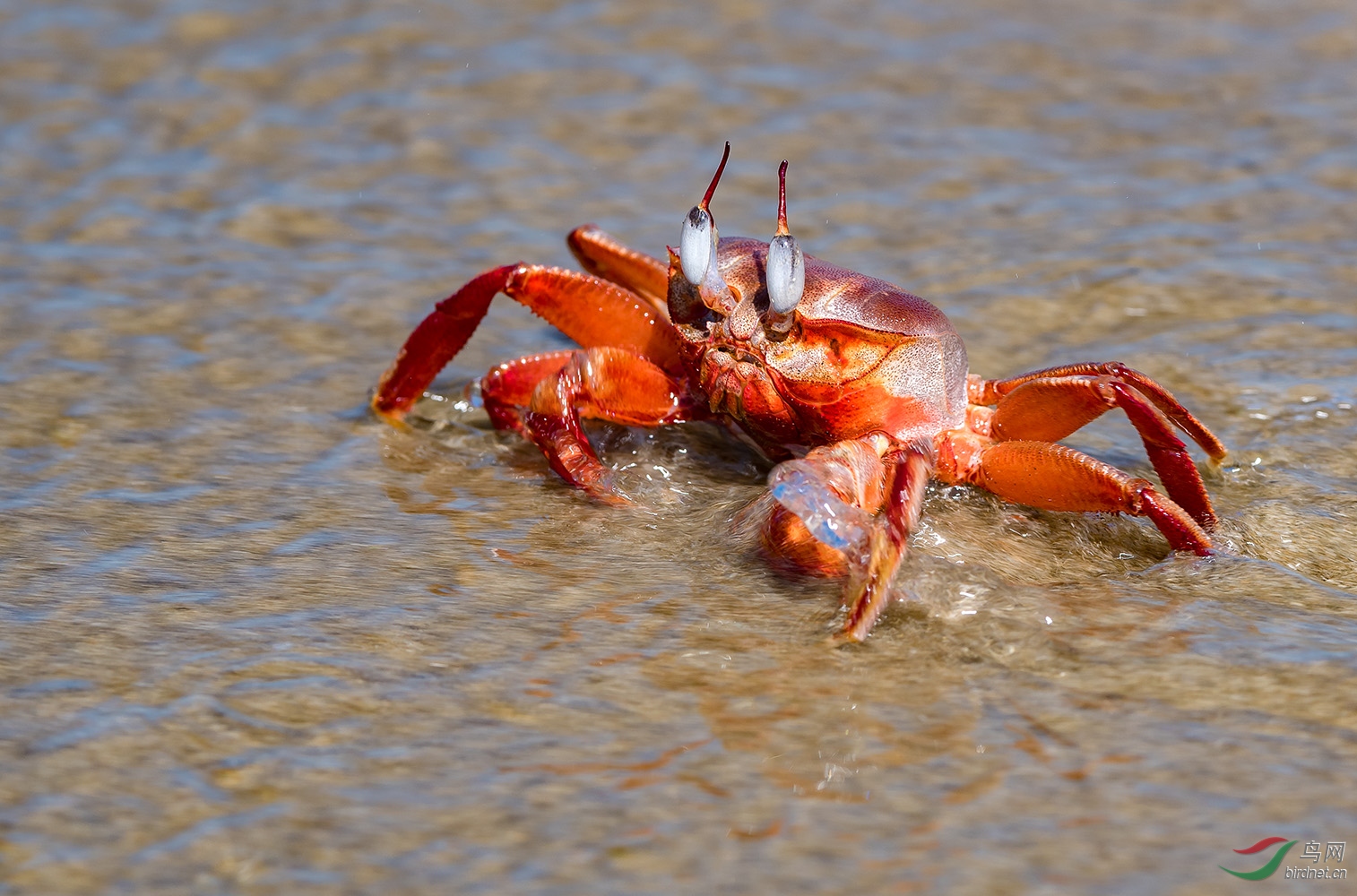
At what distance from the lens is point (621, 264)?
14.5 feet

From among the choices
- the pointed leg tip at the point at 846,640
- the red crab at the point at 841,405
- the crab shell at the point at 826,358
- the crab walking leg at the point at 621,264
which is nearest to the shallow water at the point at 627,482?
the pointed leg tip at the point at 846,640

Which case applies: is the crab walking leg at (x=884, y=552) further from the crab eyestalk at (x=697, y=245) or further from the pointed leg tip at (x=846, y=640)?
the crab eyestalk at (x=697, y=245)

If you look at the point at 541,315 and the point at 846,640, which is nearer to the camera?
the point at 846,640

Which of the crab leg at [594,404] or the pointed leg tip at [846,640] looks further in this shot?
the crab leg at [594,404]

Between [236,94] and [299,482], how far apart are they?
3.37 m

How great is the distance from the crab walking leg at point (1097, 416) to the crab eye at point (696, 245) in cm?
81

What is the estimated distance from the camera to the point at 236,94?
6.62 m

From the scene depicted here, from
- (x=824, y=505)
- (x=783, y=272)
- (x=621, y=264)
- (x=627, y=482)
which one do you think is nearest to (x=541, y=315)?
(x=621, y=264)

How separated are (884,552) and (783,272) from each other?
76cm

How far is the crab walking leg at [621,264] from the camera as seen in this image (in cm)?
433

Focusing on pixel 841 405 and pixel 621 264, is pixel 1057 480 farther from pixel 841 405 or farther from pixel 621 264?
pixel 621 264

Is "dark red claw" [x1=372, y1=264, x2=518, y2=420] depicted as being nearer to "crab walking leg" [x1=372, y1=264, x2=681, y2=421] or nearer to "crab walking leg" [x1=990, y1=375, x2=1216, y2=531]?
"crab walking leg" [x1=372, y1=264, x2=681, y2=421]

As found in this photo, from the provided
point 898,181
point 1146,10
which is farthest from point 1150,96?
point 898,181

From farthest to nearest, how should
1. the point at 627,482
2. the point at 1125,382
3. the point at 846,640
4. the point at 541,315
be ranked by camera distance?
1. the point at 541,315
2. the point at 627,482
3. the point at 1125,382
4. the point at 846,640
